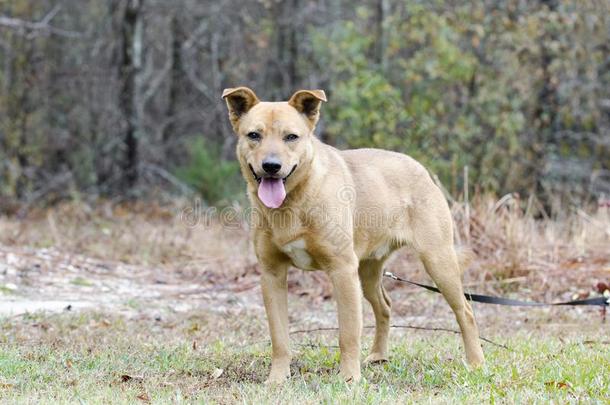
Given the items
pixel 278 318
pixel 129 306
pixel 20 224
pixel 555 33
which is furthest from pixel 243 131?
pixel 555 33

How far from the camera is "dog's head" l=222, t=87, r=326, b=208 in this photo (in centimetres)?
514

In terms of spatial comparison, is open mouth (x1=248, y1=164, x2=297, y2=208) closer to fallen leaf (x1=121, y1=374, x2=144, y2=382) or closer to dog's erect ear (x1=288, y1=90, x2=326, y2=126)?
dog's erect ear (x1=288, y1=90, x2=326, y2=126)

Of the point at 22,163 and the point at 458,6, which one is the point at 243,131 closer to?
the point at 458,6

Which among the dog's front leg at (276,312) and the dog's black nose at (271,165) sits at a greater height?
the dog's black nose at (271,165)

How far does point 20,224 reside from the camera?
12.5 metres

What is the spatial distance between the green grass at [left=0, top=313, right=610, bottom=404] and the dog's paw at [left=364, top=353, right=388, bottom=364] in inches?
2.8

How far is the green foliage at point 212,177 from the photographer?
15.8 m

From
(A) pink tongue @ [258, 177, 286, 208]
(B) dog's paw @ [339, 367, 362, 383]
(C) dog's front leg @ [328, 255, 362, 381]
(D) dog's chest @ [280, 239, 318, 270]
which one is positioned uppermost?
(A) pink tongue @ [258, 177, 286, 208]

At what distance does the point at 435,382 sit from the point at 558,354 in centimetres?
122

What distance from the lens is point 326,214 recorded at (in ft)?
17.5

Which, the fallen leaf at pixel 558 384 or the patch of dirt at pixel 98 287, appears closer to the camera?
the fallen leaf at pixel 558 384

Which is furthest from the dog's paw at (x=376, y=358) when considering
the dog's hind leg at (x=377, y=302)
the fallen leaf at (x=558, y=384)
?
the fallen leaf at (x=558, y=384)

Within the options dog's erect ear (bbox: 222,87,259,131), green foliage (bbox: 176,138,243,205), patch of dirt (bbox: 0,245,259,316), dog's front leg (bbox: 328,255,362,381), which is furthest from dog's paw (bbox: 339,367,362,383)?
green foliage (bbox: 176,138,243,205)

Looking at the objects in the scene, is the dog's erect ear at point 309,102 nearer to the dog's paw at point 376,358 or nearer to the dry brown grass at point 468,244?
the dog's paw at point 376,358
